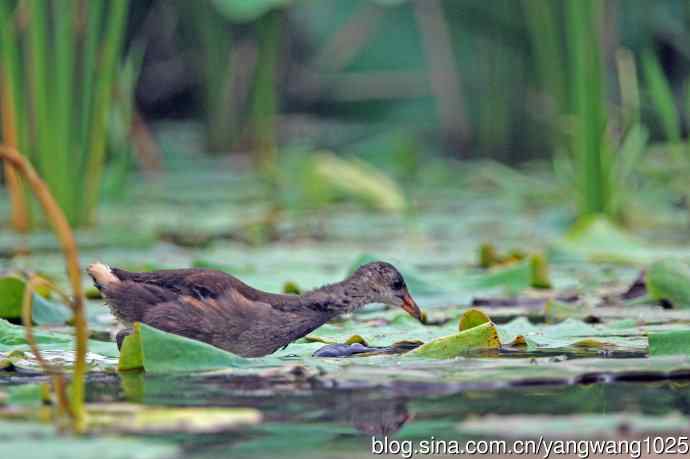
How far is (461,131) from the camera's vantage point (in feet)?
39.5

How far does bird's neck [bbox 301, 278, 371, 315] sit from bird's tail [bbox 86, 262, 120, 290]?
56 centimetres

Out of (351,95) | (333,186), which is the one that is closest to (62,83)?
(333,186)

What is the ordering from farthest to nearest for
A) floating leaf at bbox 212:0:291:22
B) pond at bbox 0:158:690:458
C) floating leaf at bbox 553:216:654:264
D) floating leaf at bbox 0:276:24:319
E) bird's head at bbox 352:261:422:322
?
1. floating leaf at bbox 212:0:291:22
2. floating leaf at bbox 553:216:654:264
3. floating leaf at bbox 0:276:24:319
4. bird's head at bbox 352:261:422:322
5. pond at bbox 0:158:690:458

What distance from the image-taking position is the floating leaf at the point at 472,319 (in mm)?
3977

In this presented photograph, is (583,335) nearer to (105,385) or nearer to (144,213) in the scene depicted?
(105,385)

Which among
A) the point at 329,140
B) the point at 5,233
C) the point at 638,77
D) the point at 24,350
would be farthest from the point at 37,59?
the point at 329,140

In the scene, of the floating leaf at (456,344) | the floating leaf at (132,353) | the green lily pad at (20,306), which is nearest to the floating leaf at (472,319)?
the floating leaf at (456,344)

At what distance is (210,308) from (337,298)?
423 mm

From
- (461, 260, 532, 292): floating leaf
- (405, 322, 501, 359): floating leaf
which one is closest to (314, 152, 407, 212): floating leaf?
(461, 260, 532, 292): floating leaf

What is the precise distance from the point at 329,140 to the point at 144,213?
18.5ft

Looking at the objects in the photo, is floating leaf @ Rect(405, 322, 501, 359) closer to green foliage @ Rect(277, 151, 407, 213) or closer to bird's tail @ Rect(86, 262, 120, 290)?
bird's tail @ Rect(86, 262, 120, 290)

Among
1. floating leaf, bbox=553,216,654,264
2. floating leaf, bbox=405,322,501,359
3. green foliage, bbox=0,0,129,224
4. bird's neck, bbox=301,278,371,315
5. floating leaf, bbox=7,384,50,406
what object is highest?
green foliage, bbox=0,0,129,224

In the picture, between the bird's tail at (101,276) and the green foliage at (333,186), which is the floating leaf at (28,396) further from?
the green foliage at (333,186)

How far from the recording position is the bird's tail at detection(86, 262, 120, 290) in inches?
158
